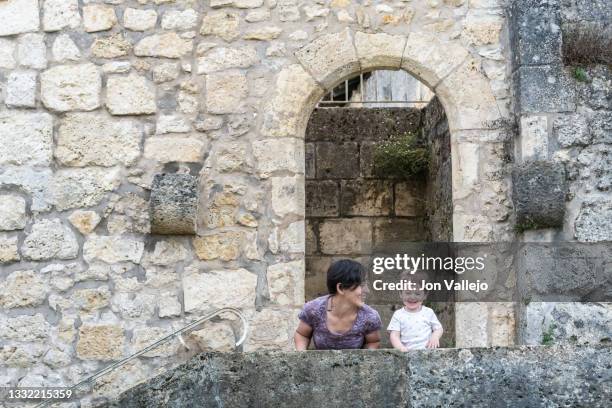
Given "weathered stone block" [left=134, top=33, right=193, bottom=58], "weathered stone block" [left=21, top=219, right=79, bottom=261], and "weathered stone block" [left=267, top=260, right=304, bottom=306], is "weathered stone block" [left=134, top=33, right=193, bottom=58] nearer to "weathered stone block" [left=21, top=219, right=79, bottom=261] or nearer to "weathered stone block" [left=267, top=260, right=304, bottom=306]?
"weathered stone block" [left=21, top=219, right=79, bottom=261]

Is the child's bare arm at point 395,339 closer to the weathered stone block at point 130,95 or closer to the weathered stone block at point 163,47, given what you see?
the weathered stone block at point 130,95

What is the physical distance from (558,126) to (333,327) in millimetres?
2298

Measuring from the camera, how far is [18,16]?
6.77 meters

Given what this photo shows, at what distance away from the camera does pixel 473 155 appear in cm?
665

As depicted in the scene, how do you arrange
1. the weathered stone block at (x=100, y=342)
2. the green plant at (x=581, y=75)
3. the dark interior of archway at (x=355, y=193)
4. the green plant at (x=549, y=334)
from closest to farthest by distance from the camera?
the green plant at (x=549, y=334), the weathered stone block at (x=100, y=342), the green plant at (x=581, y=75), the dark interior of archway at (x=355, y=193)

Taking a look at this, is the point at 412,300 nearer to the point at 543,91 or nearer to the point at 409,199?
the point at 543,91

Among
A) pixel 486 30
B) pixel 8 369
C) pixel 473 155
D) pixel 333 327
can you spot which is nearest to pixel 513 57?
pixel 486 30

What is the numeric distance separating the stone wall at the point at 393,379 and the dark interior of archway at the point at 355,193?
4823 millimetres

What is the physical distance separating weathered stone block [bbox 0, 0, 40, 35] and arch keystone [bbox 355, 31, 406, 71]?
2.12m

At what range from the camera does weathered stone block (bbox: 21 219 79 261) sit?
656 cm

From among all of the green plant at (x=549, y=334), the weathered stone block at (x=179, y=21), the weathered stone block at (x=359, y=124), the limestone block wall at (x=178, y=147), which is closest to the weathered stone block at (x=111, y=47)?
the limestone block wall at (x=178, y=147)

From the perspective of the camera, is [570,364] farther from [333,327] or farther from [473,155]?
[473,155]

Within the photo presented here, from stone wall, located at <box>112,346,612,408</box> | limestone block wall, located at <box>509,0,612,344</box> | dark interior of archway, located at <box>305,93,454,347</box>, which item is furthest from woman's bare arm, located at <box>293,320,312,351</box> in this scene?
dark interior of archway, located at <box>305,93,454,347</box>

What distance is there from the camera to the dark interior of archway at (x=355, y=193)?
9117 mm
